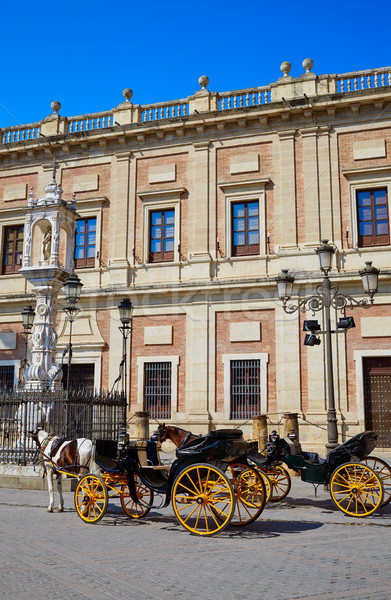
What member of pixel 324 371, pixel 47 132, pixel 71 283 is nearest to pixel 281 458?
pixel 71 283

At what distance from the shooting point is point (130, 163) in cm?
2148

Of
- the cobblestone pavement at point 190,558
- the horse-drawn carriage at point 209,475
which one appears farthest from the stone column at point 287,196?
the cobblestone pavement at point 190,558

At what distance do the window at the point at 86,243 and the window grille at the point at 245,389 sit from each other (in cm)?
642

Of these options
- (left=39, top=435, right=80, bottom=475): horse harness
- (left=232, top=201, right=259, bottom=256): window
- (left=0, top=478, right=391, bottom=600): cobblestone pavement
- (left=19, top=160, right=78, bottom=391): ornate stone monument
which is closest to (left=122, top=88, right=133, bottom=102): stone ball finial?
(left=232, top=201, right=259, bottom=256): window

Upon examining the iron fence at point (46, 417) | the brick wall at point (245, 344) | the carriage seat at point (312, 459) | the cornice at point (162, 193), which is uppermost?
the cornice at point (162, 193)

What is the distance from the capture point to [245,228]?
1986cm

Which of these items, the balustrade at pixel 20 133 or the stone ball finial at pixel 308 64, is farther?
the balustrade at pixel 20 133

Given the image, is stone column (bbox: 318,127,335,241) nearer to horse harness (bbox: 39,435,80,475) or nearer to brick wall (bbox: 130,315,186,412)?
brick wall (bbox: 130,315,186,412)

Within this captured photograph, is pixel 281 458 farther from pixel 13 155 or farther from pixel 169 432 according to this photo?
pixel 13 155

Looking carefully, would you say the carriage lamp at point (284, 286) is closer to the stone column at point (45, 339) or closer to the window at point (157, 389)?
the stone column at point (45, 339)

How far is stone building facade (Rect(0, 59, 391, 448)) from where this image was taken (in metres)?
18.1

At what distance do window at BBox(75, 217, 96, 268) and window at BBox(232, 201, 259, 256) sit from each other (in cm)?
510

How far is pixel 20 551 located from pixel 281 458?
4.22 metres

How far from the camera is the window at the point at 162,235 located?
20578 mm
